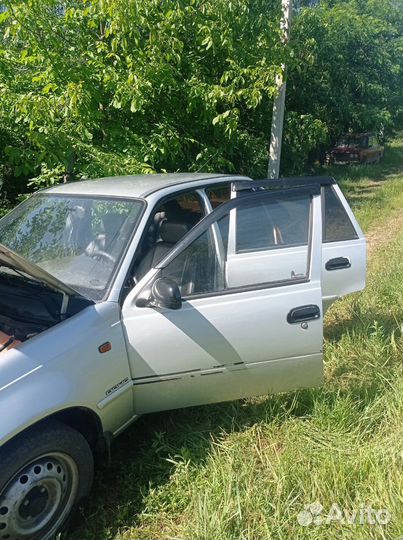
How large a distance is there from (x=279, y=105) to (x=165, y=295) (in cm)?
750

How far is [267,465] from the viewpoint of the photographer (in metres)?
2.63

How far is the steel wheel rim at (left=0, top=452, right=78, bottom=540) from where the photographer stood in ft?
6.52

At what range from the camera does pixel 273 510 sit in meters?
2.30

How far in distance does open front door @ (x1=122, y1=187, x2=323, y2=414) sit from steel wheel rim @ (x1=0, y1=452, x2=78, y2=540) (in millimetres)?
570

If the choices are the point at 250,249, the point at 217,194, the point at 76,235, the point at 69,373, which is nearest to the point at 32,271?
the point at 76,235

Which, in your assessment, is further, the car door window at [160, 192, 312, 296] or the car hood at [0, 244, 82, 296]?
the car door window at [160, 192, 312, 296]

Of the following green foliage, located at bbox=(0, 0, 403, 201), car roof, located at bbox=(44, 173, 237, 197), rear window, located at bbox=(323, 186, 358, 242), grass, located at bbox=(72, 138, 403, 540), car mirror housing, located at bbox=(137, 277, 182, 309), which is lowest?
grass, located at bbox=(72, 138, 403, 540)

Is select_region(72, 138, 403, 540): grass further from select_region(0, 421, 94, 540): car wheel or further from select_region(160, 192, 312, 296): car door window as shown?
select_region(160, 192, 312, 296): car door window

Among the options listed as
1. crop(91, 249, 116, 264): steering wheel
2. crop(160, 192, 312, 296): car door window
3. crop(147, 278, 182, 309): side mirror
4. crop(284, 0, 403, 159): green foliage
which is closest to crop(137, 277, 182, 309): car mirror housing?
crop(147, 278, 182, 309): side mirror

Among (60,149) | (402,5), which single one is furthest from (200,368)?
(402,5)

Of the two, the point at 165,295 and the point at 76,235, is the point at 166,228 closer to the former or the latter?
the point at 76,235

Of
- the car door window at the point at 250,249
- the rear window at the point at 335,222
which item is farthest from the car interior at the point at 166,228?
the rear window at the point at 335,222

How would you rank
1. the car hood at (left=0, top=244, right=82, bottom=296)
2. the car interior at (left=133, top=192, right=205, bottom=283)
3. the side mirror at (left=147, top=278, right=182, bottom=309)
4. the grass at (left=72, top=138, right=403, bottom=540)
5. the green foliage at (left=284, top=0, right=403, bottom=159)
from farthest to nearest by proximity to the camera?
the green foliage at (left=284, top=0, right=403, bottom=159) < the car interior at (left=133, top=192, right=205, bottom=283) < the car hood at (left=0, top=244, right=82, bottom=296) < the side mirror at (left=147, top=278, right=182, bottom=309) < the grass at (left=72, top=138, right=403, bottom=540)

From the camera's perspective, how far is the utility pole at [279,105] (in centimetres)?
806
